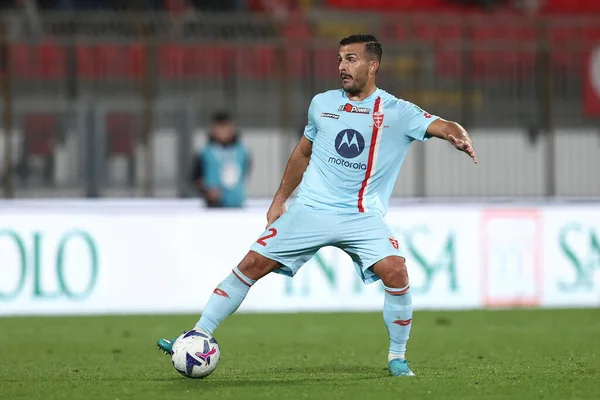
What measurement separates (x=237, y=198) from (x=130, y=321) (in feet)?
12.1

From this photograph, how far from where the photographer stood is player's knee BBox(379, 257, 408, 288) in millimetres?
7324

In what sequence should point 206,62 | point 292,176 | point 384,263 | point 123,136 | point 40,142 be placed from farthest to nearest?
1. point 206,62
2. point 123,136
3. point 40,142
4. point 292,176
5. point 384,263

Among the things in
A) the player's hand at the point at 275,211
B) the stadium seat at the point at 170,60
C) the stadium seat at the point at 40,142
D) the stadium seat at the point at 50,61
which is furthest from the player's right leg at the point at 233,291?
the stadium seat at the point at 50,61

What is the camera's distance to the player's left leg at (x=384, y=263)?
7.34m

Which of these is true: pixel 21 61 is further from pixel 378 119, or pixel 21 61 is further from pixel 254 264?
pixel 378 119

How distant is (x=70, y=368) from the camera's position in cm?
833

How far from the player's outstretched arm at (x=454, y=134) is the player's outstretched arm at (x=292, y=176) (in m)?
0.81

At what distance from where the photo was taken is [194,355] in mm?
7129

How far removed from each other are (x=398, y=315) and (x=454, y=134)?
118 cm

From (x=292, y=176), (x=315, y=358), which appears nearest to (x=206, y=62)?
(x=315, y=358)

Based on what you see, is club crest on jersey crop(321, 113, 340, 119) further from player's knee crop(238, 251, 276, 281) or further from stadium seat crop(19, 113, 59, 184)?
stadium seat crop(19, 113, 59, 184)

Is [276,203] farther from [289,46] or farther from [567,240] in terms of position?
[289,46]

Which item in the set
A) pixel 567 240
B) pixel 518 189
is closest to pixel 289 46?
pixel 518 189

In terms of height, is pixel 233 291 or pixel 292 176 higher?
pixel 292 176
